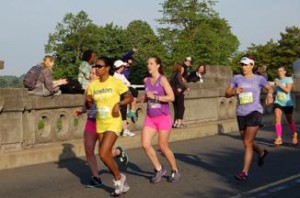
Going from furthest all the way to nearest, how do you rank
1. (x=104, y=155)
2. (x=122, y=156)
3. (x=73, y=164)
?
(x=73, y=164) → (x=122, y=156) → (x=104, y=155)

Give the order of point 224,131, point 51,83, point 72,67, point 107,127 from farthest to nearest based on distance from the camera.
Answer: point 72,67 → point 224,131 → point 51,83 → point 107,127

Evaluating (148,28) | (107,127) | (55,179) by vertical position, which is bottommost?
(55,179)

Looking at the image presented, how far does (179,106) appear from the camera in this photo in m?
15.4

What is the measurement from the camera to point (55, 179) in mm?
9359

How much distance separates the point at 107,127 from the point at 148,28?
83618mm

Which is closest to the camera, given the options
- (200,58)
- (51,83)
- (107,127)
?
(107,127)

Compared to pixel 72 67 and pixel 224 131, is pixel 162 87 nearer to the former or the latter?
pixel 224 131

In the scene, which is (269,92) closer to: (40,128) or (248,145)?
(248,145)

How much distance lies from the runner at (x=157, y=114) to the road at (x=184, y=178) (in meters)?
0.39

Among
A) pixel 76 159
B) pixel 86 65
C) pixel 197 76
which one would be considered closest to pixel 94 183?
pixel 76 159

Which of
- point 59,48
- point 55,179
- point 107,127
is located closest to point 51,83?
point 55,179

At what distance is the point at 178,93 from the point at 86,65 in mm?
3753

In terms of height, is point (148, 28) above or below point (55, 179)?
above

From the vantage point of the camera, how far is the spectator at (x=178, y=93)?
1512 cm
